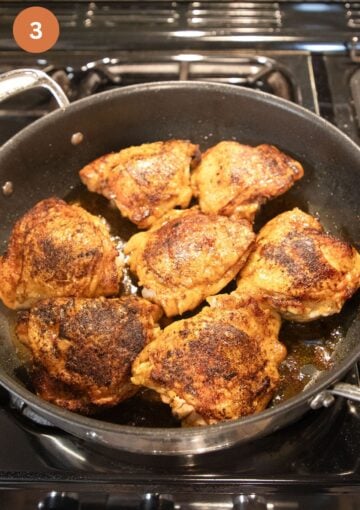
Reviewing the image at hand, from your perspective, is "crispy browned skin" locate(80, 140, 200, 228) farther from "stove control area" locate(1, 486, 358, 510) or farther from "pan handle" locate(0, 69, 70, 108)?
"stove control area" locate(1, 486, 358, 510)

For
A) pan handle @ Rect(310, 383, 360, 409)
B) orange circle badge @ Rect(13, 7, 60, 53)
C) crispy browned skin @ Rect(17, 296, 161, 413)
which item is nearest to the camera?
pan handle @ Rect(310, 383, 360, 409)

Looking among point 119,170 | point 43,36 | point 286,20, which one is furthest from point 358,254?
point 43,36

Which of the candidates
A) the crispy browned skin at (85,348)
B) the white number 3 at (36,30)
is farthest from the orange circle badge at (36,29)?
the crispy browned skin at (85,348)

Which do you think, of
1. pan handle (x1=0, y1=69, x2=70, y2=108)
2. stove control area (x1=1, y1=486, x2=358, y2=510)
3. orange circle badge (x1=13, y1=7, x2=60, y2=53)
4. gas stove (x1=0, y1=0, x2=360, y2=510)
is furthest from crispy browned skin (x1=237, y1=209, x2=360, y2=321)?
orange circle badge (x1=13, y1=7, x2=60, y2=53)

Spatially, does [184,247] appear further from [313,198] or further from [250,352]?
[313,198]

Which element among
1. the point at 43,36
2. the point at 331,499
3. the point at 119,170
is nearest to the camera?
the point at 331,499

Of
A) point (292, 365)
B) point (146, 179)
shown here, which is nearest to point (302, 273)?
point (292, 365)
